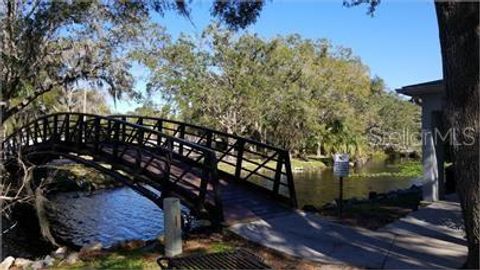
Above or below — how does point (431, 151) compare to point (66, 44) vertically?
below

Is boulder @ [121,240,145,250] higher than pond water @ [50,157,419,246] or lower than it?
higher

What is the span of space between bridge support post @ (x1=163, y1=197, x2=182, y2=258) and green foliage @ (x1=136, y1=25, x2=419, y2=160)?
80.0 feet

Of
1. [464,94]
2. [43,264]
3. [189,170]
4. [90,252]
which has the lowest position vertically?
[43,264]

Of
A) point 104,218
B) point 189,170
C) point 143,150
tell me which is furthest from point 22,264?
point 104,218

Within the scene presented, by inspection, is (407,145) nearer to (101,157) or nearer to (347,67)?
(347,67)

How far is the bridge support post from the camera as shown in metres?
6.75

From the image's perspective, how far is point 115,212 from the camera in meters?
16.5

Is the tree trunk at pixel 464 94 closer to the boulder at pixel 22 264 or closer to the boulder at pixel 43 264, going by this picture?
the boulder at pixel 43 264

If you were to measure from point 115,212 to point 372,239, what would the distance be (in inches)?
406

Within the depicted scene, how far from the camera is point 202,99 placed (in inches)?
1439

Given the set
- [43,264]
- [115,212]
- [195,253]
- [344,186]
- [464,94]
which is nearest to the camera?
[464,94]

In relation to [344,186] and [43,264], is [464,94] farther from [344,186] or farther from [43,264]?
[344,186]

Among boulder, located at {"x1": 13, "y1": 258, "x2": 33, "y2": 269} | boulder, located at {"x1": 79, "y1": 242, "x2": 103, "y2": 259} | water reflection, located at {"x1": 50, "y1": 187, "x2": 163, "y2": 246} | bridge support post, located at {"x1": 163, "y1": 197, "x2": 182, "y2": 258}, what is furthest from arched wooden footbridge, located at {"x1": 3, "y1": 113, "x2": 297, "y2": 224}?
boulder, located at {"x1": 13, "y1": 258, "x2": 33, "y2": 269}

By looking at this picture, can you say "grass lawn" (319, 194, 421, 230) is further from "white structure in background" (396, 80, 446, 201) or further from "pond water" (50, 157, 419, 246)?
"pond water" (50, 157, 419, 246)
